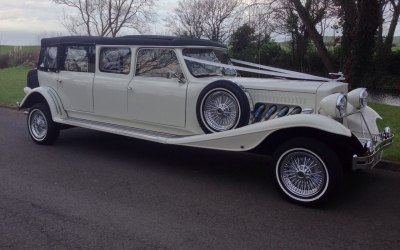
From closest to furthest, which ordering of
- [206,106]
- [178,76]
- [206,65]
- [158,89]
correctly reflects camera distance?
[206,106], [178,76], [158,89], [206,65]

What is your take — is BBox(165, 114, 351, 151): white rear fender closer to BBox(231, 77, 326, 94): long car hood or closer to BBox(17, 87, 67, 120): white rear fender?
BBox(231, 77, 326, 94): long car hood

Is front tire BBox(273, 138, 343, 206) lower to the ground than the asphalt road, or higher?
higher

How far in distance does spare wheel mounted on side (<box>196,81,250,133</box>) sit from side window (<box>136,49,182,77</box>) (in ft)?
2.49

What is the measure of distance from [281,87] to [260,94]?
0.95ft

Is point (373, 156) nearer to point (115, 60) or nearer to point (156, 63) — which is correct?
point (156, 63)

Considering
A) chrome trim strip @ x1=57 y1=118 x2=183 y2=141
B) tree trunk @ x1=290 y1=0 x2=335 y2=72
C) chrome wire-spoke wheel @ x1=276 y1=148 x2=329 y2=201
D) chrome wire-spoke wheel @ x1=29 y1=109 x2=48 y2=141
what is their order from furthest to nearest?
tree trunk @ x1=290 y1=0 x2=335 y2=72
chrome wire-spoke wheel @ x1=29 y1=109 x2=48 y2=141
chrome trim strip @ x1=57 y1=118 x2=183 y2=141
chrome wire-spoke wheel @ x1=276 y1=148 x2=329 y2=201

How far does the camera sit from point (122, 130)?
6.70 meters

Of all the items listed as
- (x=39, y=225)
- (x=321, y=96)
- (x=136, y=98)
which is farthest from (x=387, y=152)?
(x=39, y=225)

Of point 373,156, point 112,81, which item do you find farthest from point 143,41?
point 373,156

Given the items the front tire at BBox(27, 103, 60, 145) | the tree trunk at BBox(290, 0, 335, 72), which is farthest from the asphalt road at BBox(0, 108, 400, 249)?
the tree trunk at BBox(290, 0, 335, 72)

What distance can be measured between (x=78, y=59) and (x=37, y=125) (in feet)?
5.01

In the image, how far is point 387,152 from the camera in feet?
22.9

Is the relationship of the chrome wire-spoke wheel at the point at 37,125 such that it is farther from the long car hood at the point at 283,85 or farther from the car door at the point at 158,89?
the long car hood at the point at 283,85

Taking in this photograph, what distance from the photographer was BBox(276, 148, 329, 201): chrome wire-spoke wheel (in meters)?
4.96
